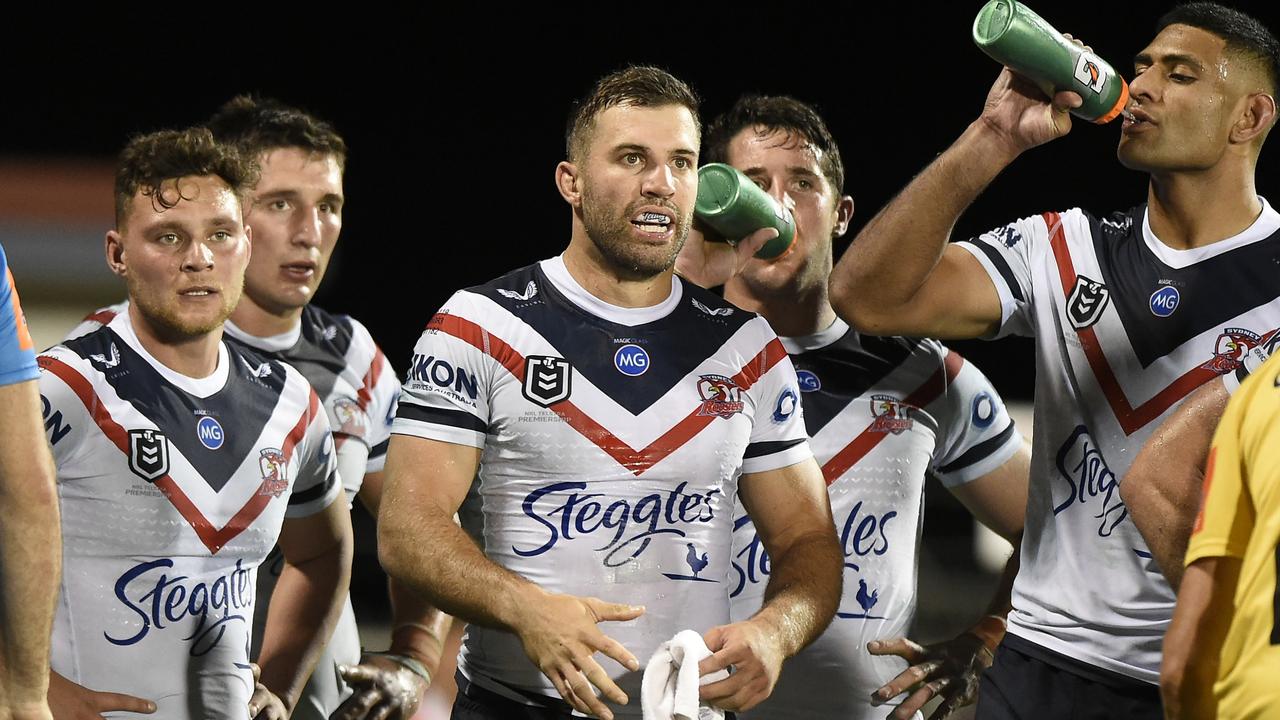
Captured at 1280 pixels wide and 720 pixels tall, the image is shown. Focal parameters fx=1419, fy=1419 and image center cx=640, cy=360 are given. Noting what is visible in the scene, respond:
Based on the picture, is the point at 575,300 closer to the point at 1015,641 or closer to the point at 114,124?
the point at 1015,641

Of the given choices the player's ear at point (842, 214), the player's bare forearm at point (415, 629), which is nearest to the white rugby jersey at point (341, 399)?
the player's bare forearm at point (415, 629)

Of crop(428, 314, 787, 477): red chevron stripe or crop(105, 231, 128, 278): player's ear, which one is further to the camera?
crop(105, 231, 128, 278): player's ear

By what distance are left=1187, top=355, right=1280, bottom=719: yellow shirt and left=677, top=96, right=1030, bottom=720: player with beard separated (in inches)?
56.9

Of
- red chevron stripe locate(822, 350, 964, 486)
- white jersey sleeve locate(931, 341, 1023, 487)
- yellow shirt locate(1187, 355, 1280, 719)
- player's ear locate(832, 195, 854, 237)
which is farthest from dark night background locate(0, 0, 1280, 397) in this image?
yellow shirt locate(1187, 355, 1280, 719)

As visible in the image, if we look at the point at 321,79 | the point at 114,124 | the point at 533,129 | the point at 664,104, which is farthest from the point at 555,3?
the point at 664,104

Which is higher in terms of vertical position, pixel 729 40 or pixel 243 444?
pixel 729 40

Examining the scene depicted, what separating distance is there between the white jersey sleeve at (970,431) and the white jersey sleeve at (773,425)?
78 centimetres

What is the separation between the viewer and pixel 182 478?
2.89m

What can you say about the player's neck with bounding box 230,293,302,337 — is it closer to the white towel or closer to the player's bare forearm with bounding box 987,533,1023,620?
the white towel

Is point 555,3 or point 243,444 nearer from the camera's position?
point 243,444

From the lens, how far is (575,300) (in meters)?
2.80

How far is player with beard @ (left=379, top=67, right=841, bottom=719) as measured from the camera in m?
2.53

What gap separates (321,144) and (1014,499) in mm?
2091

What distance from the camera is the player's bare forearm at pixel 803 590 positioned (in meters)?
2.58
